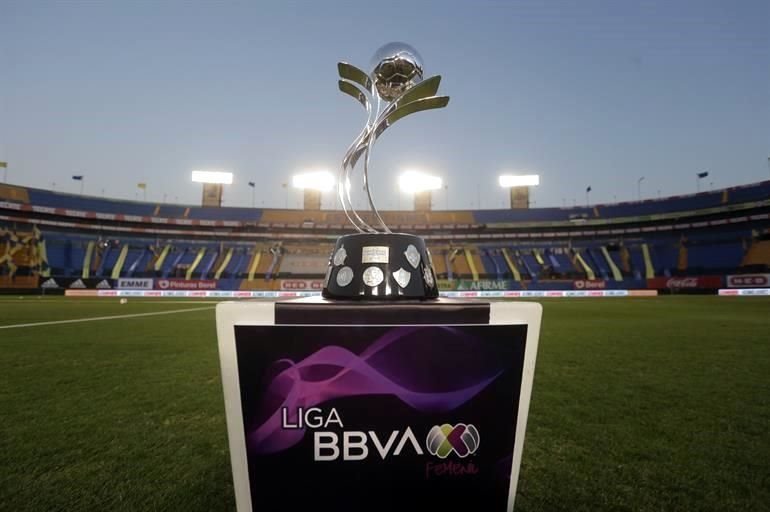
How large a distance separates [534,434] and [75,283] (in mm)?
36770

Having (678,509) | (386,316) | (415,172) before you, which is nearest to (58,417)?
(386,316)

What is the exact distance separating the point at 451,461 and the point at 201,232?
44812mm

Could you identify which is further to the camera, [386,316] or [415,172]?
[415,172]

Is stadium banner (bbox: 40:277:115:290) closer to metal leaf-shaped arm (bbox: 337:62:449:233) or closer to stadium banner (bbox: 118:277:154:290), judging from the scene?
stadium banner (bbox: 118:277:154:290)

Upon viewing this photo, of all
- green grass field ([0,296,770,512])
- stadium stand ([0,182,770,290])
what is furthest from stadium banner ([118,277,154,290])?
green grass field ([0,296,770,512])

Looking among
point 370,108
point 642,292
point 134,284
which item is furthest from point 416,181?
point 370,108

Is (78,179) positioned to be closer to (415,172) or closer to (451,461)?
(415,172)

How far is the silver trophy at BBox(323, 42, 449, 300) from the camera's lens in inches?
80.5

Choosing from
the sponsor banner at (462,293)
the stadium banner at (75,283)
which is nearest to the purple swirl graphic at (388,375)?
the sponsor banner at (462,293)

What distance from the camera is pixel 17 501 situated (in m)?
1.73

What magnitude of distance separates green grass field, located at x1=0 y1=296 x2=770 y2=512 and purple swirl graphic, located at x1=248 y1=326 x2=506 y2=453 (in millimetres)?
863

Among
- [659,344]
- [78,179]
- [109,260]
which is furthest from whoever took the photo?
[78,179]

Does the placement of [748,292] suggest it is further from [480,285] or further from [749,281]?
[480,285]

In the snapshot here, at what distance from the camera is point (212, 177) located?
1774 inches
